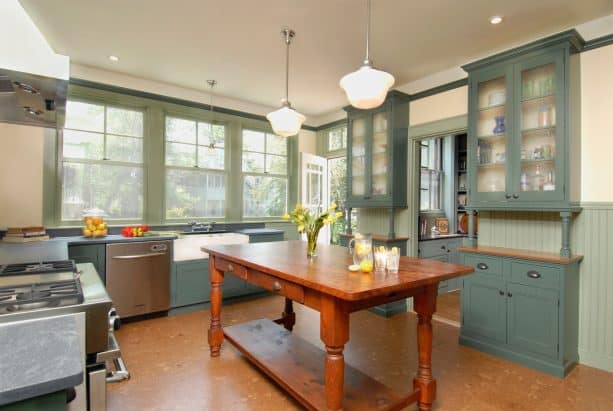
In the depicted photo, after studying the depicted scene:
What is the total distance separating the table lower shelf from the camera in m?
1.90

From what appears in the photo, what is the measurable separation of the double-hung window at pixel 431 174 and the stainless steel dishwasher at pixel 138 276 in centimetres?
379

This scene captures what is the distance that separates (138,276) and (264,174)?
2.42 metres

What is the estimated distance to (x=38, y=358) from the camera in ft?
2.41

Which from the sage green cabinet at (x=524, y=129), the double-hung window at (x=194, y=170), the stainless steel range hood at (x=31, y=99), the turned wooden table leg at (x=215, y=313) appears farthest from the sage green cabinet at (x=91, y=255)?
the sage green cabinet at (x=524, y=129)

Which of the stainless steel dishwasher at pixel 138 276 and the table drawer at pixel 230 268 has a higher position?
the table drawer at pixel 230 268

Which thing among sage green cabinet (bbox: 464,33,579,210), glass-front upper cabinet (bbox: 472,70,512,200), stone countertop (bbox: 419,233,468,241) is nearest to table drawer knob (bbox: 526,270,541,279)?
sage green cabinet (bbox: 464,33,579,210)

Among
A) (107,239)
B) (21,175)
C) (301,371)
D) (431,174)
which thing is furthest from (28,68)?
(431,174)

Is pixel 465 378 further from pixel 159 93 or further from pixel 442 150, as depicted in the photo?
pixel 159 93

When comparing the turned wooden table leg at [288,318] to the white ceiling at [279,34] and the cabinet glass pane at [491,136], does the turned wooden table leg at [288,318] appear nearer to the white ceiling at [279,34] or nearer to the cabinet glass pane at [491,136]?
the cabinet glass pane at [491,136]

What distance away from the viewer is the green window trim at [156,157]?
3.57 meters

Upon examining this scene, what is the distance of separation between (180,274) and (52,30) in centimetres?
273

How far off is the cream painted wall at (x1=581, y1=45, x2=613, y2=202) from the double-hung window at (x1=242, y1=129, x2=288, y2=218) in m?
3.89

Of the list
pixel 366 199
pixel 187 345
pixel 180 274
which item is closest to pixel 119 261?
pixel 180 274

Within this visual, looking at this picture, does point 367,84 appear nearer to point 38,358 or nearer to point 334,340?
point 334,340
